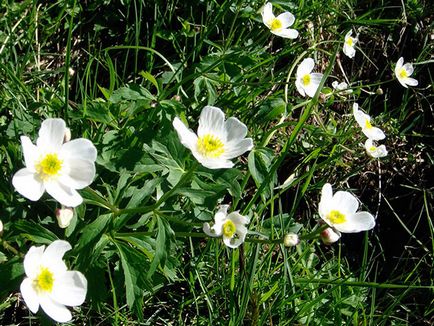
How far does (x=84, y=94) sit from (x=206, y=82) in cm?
51

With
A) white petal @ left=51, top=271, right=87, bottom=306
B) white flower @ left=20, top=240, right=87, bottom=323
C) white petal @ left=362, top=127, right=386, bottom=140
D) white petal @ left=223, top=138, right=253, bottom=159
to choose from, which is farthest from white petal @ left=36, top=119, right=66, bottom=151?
white petal @ left=362, top=127, right=386, bottom=140

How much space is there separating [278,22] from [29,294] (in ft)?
5.67

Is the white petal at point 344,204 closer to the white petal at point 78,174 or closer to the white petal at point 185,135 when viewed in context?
the white petal at point 185,135

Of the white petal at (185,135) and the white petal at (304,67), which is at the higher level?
the white petal at (304,67)

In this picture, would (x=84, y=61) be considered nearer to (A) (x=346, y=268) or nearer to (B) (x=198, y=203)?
(B) (x=198, y=203)

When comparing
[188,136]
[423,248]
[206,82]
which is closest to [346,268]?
[423,248]

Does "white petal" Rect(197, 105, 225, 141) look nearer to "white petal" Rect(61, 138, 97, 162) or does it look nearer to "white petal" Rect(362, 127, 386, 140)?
"white petal" Rect(61, 138, 97, 162)

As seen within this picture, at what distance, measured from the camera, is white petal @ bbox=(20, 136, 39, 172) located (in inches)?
73.1

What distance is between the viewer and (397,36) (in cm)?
381

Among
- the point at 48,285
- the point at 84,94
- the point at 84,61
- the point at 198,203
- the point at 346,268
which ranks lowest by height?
the point at 48,285

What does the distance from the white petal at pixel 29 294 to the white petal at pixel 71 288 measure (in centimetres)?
6

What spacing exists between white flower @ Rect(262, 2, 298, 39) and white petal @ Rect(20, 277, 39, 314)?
161 cm

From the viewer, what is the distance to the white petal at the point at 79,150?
76.4 inches

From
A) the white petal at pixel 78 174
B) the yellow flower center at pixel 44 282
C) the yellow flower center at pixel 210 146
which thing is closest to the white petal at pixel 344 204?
the yellow flower center at pixel 210 146
